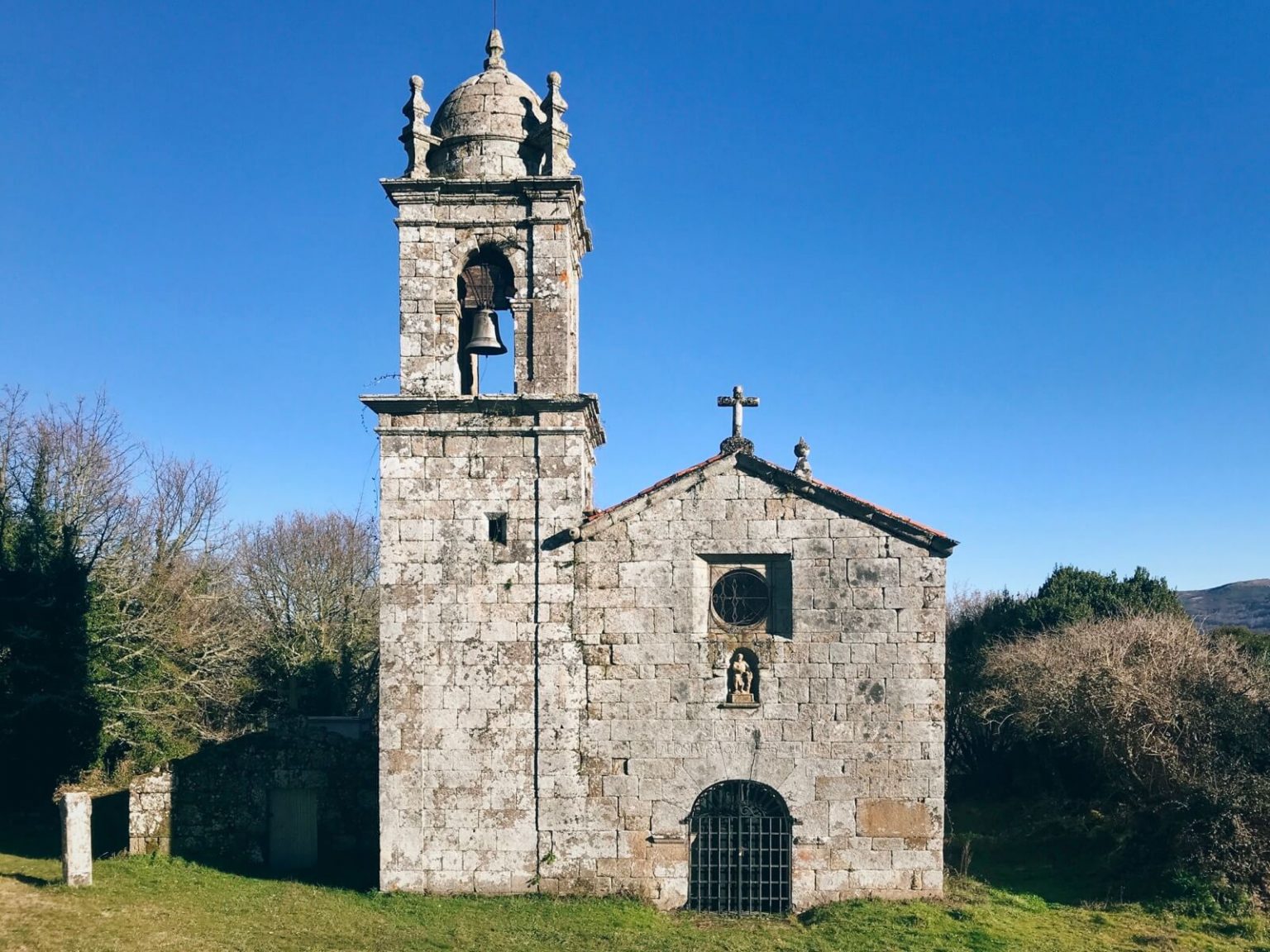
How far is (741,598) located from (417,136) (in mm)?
8528

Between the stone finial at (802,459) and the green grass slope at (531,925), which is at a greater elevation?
the stone finial at (802,459)

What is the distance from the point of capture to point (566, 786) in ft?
46.7

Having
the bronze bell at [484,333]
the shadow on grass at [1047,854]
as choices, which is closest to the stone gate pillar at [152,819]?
the bronze bell at [484,333]

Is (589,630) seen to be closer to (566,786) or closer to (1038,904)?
(566,786)

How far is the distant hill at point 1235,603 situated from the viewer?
6594cm

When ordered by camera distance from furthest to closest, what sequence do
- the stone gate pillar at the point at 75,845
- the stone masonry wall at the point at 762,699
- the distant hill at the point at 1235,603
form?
the distant hill at the point at 1235,603, the stone gate pillar at the point at 75,845, the stone masonry wall at the point at 762,699

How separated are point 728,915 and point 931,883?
2894 millimetres

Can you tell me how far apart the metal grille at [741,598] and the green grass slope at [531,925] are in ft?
13.6

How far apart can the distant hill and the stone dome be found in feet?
203

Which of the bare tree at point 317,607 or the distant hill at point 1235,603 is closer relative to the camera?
the bare tree at point 317,607

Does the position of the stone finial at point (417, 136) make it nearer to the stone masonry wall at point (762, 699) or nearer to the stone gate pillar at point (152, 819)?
the stone masonry wall at point (762, 699)

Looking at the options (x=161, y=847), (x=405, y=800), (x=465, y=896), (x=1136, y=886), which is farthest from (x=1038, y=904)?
(x=161, y=847)

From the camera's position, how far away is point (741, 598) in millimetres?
14586

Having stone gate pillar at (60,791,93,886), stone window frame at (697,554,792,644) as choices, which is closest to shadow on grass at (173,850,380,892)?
stone gate pillar at (60,791,93,886)
